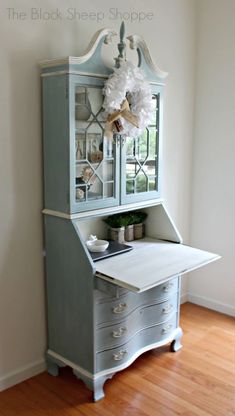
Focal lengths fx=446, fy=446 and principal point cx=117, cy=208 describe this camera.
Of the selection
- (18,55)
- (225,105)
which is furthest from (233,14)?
(18,55)

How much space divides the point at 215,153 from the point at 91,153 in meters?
1.34

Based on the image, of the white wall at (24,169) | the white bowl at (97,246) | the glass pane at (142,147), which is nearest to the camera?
the white wall at (24,169)

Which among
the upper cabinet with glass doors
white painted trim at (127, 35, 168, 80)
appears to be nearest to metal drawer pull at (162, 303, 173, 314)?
the upper cabinet with glass doors

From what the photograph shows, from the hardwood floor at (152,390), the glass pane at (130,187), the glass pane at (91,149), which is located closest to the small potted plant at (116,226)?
the glass pane at (130,187)

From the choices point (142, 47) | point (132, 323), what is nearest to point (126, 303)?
point (132, 323)

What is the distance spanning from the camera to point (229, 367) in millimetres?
2736

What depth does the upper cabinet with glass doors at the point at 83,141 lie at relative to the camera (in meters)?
2.24

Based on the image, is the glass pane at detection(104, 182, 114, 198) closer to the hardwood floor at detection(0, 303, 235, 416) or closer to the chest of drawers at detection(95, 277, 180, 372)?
the chest of drawers at detection(95, 277, 180, 372)

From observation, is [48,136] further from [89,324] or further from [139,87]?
[89,324]

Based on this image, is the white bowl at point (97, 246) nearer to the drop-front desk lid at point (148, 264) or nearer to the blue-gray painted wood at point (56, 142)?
the drop-front desk lid at point (148, 264)

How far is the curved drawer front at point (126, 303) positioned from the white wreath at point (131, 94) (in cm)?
Answer: 92

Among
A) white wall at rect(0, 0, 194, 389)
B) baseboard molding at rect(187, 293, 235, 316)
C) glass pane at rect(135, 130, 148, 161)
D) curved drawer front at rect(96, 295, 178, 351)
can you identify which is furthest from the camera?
baseboard molding at rect(187, 293, 235, 316)

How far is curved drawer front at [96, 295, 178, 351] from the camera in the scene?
238 centimetres

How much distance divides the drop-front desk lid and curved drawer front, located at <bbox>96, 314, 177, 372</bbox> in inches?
17.9
